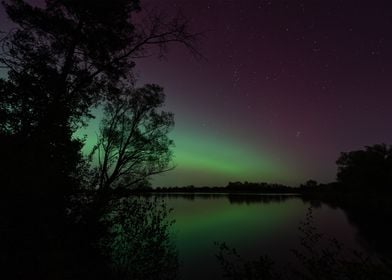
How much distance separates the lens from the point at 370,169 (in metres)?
86.6

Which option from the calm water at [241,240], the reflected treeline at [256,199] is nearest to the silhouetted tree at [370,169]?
the reflected treeline at [256,199]

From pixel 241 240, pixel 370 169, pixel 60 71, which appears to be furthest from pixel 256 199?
pixel 60 71

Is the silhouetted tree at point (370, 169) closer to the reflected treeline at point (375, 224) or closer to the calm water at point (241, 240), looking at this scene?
the reflected treeline at point (375, 224)

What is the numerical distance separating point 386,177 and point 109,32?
92001mm

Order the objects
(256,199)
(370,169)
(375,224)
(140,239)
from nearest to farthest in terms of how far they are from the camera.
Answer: (140,239), (375,224), (370,169), (256,199)

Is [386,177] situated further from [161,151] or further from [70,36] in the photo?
[70,36]

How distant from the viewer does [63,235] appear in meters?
10.7

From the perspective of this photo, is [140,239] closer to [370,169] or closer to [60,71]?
[60,71]

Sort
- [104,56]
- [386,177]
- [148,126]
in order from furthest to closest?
1. [386,177]
2. [148,126]
3. [104,56]

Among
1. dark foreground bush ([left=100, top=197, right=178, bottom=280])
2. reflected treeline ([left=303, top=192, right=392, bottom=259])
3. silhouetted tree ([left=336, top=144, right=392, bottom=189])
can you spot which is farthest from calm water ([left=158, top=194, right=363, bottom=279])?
silhouetted tree ([left=336, top=144, right=392, bottom=189])

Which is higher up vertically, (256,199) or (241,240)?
(256,199)

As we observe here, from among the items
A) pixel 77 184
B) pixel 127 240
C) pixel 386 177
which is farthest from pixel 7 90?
pixel 386 177

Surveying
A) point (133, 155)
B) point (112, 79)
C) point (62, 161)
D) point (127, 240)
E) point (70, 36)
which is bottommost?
point (127, 240)

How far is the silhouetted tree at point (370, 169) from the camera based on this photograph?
279 feet
